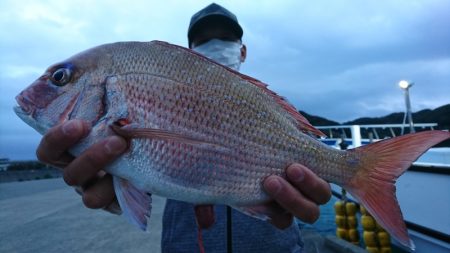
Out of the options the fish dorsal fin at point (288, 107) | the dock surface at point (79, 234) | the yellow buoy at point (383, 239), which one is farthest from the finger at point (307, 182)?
the yellow buoy at point (383, 239)

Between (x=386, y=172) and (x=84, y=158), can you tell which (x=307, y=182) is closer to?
(x=386, y=172)

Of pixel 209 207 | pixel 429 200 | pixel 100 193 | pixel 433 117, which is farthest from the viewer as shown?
pixel 433 117

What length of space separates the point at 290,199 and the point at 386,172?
505mm

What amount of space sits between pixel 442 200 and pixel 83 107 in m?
5.30

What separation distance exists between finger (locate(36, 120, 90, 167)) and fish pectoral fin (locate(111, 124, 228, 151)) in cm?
14

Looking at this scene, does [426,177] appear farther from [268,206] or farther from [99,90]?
[99,90]

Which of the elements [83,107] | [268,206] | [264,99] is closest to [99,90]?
[83,107]

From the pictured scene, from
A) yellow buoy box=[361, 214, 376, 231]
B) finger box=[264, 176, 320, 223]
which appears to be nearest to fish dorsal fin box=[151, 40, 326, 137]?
finger box=[264, 176, 320, 223]

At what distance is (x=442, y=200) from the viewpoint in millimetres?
4875

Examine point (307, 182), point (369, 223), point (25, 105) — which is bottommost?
point (369, 223)

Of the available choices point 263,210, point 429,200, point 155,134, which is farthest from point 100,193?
point 429,200

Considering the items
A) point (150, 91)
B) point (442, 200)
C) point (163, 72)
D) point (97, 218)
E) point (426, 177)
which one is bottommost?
point (97, 218)

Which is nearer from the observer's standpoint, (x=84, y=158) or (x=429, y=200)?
(x=84, y=158)

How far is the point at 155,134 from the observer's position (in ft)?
4.88
